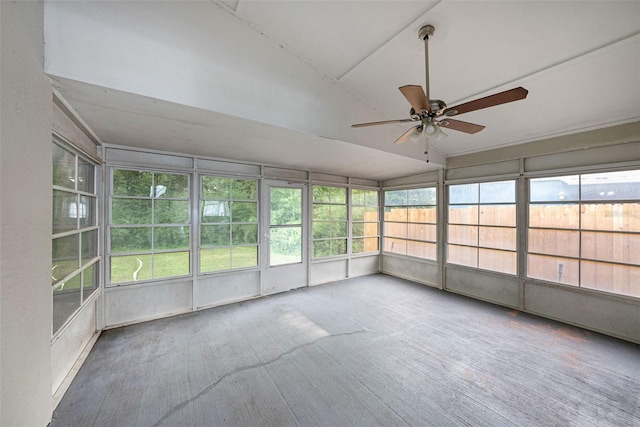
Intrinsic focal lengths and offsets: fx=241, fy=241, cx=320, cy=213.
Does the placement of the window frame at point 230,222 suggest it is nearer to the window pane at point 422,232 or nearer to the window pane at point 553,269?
the window pane at point 422,232

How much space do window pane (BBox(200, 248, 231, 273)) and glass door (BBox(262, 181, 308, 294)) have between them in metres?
0.68

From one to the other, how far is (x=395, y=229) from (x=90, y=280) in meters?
5.69

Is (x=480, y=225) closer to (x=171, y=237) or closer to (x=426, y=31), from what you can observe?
(x=426, y=31)

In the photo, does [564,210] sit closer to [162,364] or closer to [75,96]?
[162,364]

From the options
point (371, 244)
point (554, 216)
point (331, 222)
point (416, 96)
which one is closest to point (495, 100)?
point (416, 96)

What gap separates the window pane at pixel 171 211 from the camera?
363cm

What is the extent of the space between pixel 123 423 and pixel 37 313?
1.00 m

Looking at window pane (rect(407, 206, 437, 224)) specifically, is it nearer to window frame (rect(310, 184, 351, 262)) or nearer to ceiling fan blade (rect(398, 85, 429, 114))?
window frame (rect(310, 184, 351, 262))

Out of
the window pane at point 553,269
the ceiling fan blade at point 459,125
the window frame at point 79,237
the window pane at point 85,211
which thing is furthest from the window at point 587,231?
the window pane at point 85,211

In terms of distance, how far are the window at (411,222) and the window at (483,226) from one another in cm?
40

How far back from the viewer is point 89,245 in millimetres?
2957

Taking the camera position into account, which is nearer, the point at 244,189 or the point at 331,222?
the point at 244,189

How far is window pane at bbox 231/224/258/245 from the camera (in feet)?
13.9

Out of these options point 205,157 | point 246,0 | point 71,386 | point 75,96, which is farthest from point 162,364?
point 246,0
